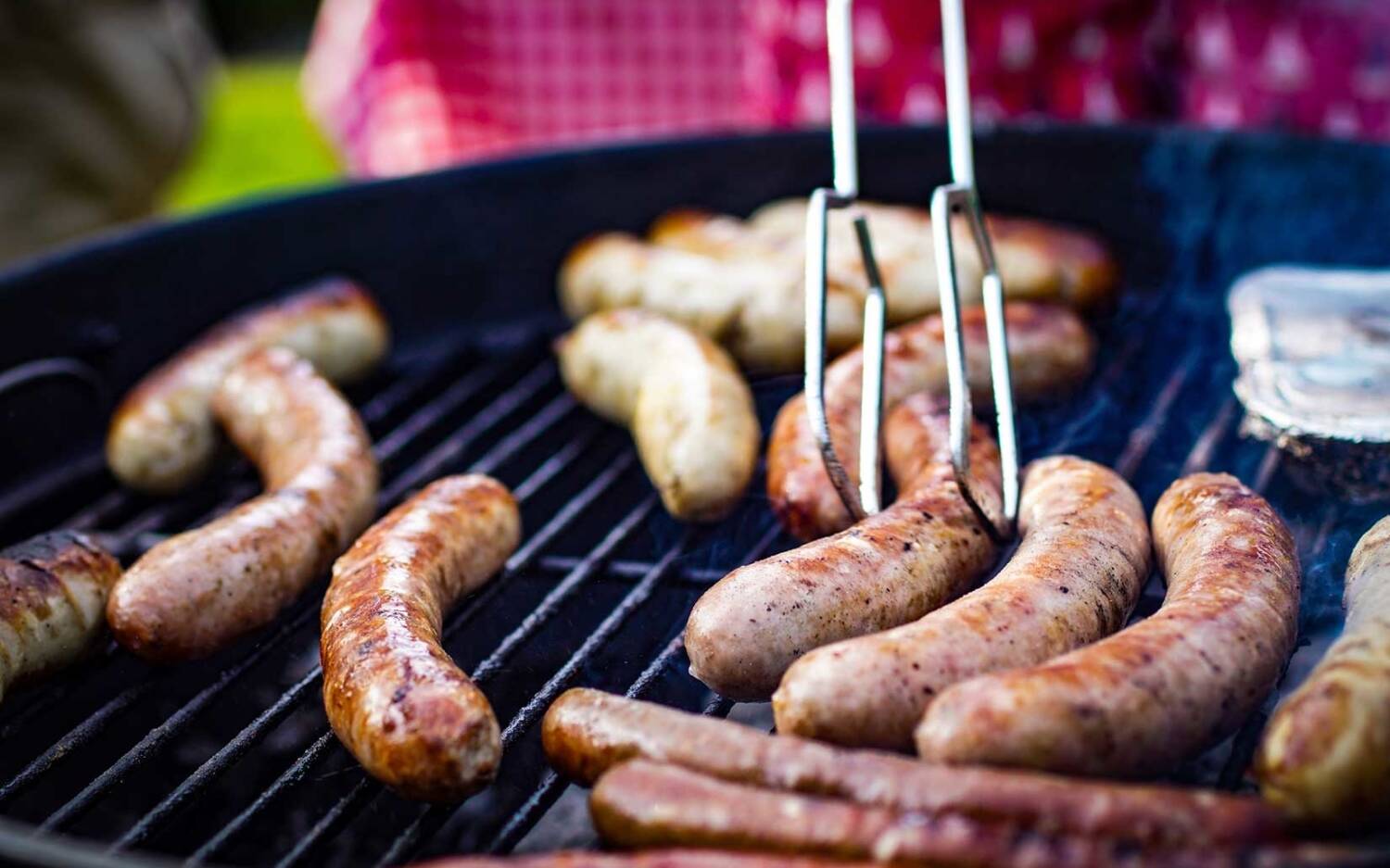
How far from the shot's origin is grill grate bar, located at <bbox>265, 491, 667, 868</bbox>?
1.63m

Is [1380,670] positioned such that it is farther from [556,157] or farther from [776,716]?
[556,157]

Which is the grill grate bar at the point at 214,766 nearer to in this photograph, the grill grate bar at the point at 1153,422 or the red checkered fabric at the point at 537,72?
the grill grate bar at the point at 1153,422

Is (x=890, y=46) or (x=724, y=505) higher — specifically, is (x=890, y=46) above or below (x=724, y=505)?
above

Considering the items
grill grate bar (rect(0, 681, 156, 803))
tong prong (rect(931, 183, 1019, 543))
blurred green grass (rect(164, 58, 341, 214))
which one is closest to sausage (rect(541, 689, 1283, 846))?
tong prong (rect(931, 183, 1019, 543))

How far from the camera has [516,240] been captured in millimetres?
3420

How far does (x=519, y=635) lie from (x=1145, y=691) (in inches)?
38.2

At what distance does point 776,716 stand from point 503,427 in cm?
156

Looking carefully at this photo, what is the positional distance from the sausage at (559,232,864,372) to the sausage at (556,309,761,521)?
0.13 meters

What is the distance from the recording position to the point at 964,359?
6.15ft

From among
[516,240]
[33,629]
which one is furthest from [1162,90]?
[33,629]

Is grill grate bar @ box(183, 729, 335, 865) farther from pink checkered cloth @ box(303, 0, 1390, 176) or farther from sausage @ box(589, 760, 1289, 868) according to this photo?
pink checkered cloth @ box(303, 0, 1390, 176)

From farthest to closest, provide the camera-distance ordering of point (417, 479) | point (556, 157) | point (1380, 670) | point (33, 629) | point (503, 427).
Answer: point (556, 157)
point (503, 427)
point (417, 479)
point (33, 629)
point (1380, 670)

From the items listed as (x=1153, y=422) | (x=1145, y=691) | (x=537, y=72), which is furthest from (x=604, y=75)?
(x=1145, y=691)

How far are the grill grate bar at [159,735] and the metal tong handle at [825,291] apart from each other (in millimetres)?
942
